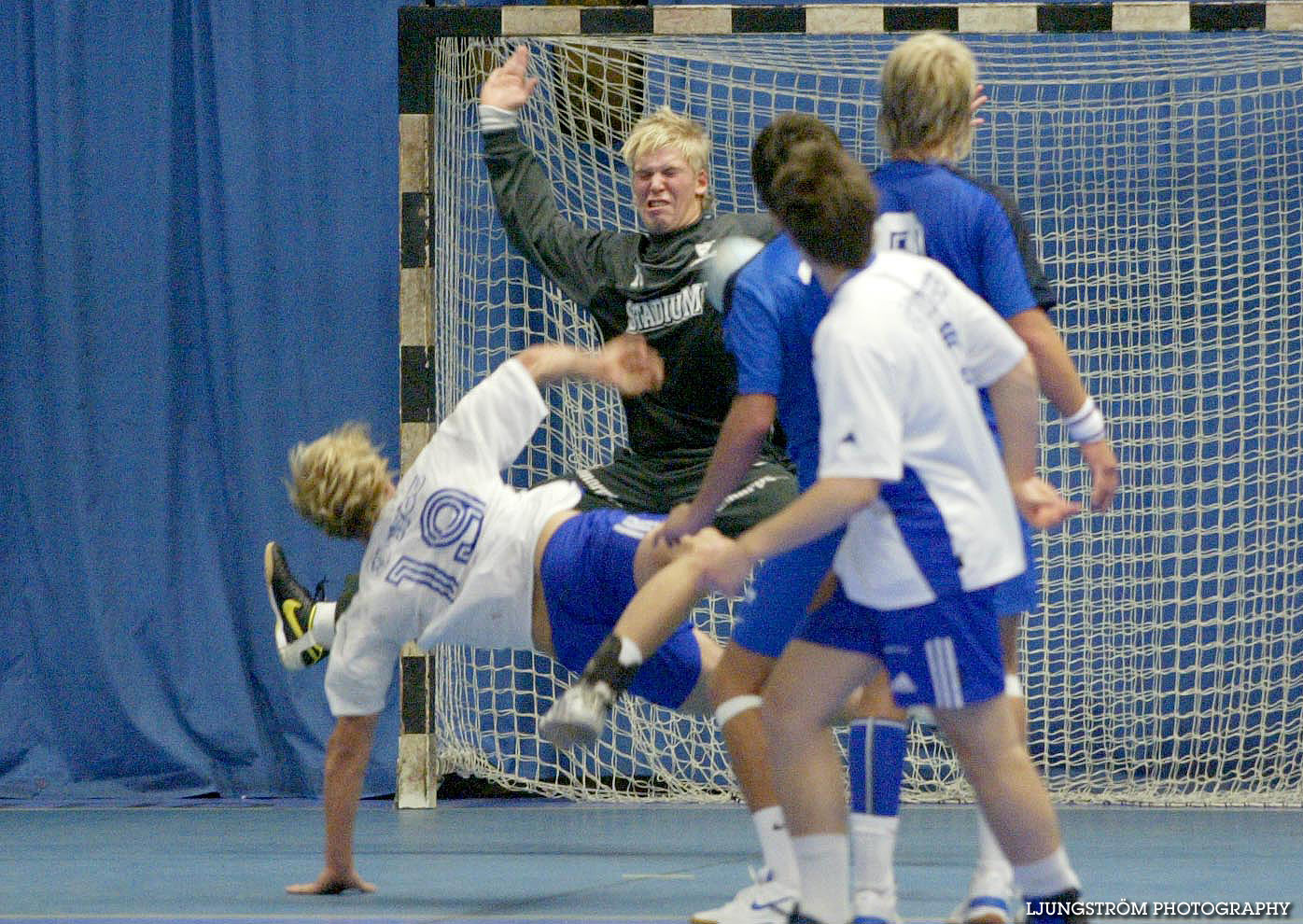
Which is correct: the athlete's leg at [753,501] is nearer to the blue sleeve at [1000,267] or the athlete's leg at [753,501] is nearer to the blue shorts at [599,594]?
the blue shorts at [599,594]

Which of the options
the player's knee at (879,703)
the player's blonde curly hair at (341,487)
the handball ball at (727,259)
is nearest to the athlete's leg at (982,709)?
the player's knee at (879,703)

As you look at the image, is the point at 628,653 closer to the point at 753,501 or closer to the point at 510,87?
the point at 753,501

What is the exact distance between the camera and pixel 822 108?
6.16 m

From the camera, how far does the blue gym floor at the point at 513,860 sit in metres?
3.32

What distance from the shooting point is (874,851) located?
273 cm

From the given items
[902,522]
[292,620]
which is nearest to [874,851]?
[902,522]

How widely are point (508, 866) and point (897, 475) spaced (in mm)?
2107

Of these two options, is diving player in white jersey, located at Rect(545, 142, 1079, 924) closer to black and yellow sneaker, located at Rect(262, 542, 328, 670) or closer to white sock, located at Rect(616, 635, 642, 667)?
white sock, located at Rect(616, 635, 642, 667)

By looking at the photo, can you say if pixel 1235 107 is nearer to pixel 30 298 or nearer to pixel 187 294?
pixel 187 294

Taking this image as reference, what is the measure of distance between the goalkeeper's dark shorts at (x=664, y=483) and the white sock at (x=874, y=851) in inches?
43.0

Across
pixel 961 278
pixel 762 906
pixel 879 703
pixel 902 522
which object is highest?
pixel 961 278

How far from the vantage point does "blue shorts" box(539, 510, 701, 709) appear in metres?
3.33

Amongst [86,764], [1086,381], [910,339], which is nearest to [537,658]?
[86,764]

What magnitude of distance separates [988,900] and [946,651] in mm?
665
